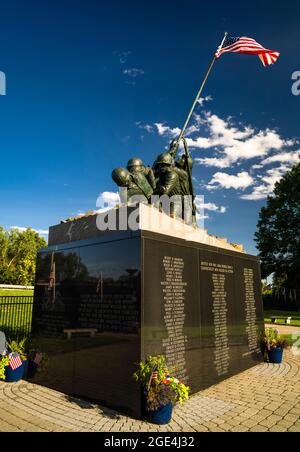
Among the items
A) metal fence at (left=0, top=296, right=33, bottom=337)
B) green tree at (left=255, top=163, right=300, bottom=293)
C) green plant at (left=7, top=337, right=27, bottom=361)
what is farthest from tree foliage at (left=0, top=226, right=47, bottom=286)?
green plant at (left=7, top=337, right=27, bottom=361)

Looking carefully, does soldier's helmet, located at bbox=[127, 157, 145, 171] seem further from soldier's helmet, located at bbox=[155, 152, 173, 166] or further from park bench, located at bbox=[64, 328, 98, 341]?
park bench, located at bbox=[64, 328, 98, 341]

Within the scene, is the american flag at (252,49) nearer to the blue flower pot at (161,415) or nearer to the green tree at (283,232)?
the blue flower pot at (161,415)

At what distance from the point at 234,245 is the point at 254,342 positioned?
3.12 m

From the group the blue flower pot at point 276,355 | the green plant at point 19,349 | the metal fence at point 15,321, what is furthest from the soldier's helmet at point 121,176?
the blue flower pot at point 276,355

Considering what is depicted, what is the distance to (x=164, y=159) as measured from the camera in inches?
380

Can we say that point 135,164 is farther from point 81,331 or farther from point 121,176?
point 81,331

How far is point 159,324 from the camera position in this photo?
5809 mm

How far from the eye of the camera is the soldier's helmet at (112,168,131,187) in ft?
26.4

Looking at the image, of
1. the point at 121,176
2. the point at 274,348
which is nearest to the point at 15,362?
the point at 121,176

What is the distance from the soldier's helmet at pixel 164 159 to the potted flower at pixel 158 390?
5.99 meters

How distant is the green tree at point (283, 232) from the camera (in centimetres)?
3268

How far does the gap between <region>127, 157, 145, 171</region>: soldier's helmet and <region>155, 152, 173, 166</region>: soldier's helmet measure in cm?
99
